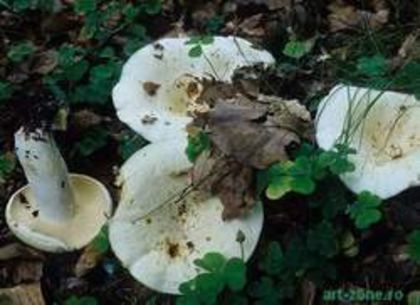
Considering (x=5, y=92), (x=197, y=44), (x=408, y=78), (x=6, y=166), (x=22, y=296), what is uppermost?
(x=197, y=44)

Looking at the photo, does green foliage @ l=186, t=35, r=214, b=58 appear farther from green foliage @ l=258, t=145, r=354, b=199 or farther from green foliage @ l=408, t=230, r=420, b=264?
green foliage @ l=408, t=230, r=420, b=264

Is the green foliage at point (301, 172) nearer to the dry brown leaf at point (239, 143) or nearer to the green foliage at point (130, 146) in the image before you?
the dry brown leaf at point (239, 143)

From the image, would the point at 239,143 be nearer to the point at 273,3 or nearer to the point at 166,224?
the point at 166,224

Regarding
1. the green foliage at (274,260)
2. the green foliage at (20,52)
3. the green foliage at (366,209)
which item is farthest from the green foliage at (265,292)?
the green foliage at (20,52)

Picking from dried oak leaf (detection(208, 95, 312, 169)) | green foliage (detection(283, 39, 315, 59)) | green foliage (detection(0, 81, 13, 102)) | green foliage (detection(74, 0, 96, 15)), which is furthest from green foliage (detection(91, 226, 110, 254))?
green foliage (detection(74, 0, 96, 15))

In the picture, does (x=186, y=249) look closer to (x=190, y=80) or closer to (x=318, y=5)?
(x=190, y=80)

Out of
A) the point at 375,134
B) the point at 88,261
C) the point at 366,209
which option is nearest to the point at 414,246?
the point at 366,209

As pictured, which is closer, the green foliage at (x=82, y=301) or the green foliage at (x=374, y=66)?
the green foliage at (x=82, y=301)
